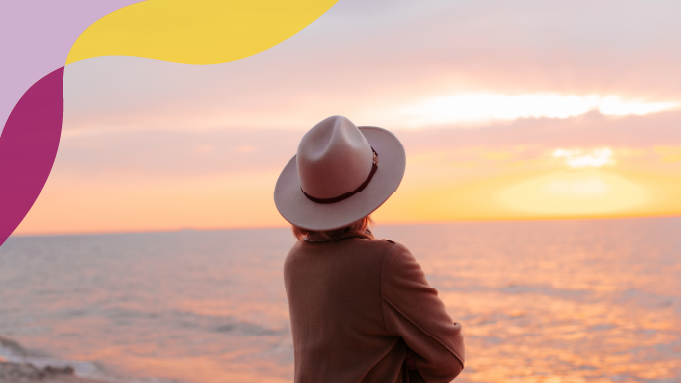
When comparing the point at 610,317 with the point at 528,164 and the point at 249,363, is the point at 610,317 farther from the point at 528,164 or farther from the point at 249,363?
the point at 528,164

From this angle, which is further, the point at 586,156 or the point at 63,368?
the point at 586,156

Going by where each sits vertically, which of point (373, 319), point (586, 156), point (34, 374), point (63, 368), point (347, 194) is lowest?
point (63, 368)

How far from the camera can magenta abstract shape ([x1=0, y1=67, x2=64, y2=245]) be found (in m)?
4.09

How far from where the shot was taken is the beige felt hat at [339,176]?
4.78 ft

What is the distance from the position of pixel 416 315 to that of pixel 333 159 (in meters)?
0.46

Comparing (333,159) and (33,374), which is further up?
(333,159)

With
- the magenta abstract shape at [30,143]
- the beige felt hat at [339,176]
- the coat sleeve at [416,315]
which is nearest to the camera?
the coat sleeve at [416,315]

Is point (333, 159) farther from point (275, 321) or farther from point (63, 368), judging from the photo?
point (275, 321)

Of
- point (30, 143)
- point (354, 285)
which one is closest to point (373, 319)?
point (354, 285)

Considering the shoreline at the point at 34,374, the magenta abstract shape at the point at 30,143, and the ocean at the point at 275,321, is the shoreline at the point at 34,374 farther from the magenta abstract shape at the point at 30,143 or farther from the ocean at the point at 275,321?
the magenta abstract shape at the point at 30,143

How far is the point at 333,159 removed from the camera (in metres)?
1.46

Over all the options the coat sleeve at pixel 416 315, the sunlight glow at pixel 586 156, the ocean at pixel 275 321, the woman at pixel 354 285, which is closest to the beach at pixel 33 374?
the ocean at pixel 275 321

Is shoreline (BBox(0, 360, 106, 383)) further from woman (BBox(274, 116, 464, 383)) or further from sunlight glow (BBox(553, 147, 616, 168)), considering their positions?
sunlight glow (BBox(553, 147, 616, 168))

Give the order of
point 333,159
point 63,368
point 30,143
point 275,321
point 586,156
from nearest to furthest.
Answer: point 333,159 < point 30,143 < point 63,368 < point 275,321 < point 586,156
